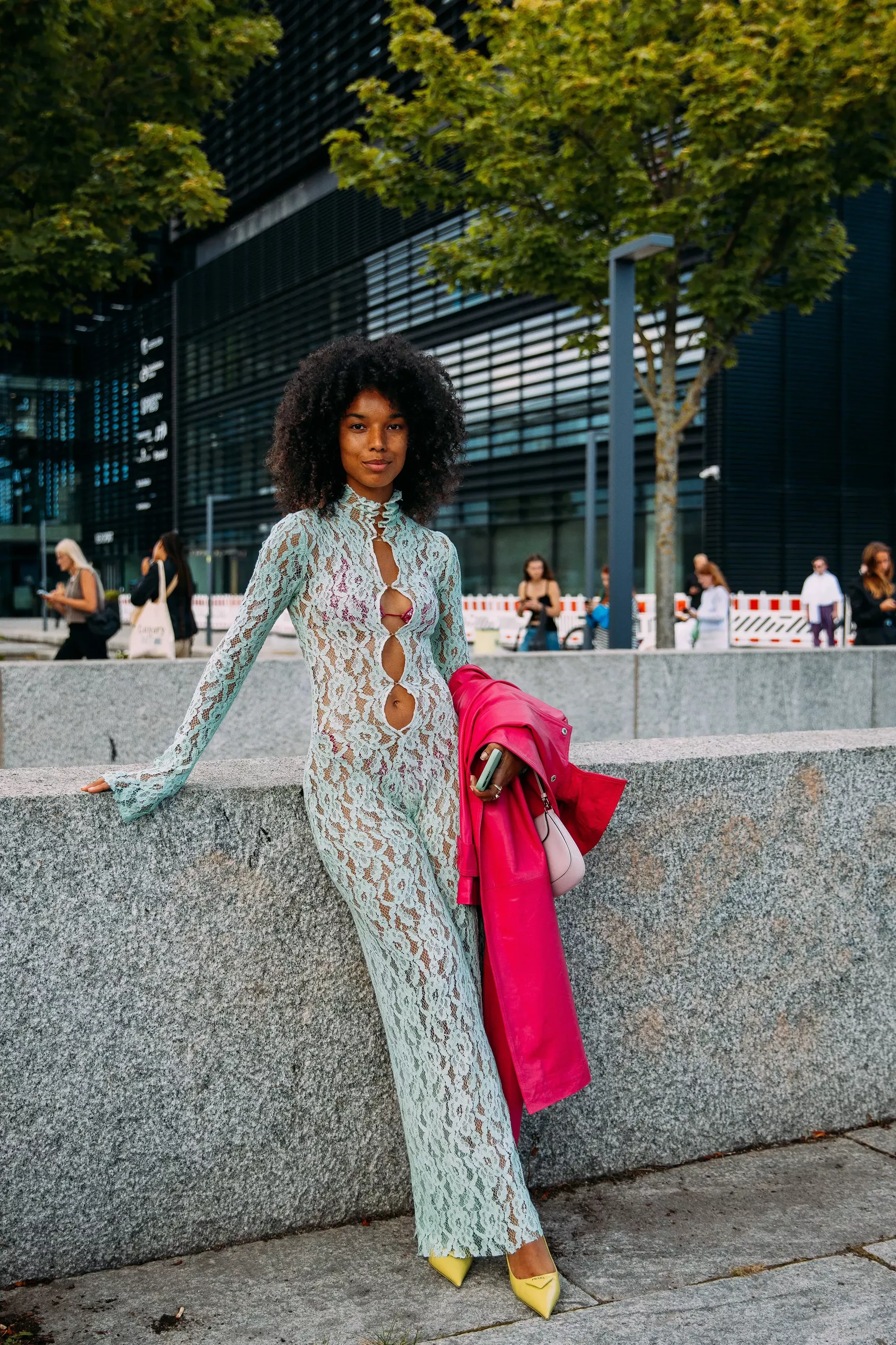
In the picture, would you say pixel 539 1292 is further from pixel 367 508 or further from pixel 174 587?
pixel 174 587

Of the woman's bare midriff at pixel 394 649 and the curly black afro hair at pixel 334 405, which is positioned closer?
the woman's bare midriff at pixel 394 649

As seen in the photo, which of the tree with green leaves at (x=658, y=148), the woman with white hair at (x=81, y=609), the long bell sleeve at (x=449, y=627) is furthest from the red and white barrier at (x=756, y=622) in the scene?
the long bell sleeve at (x=449, y=627)

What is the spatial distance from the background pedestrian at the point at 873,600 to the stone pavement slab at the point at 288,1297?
10314mm

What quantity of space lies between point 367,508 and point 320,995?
44.1 inches

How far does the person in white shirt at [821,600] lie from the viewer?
19.9 meters

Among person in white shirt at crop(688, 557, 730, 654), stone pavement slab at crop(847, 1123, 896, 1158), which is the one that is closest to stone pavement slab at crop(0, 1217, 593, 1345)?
stone pavement slab at crop(847, 1123, 896, 1158)

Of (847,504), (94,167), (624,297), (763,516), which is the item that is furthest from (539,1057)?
(847,504)

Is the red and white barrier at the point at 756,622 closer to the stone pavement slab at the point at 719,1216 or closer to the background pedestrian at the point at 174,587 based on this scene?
the background pedestrian at the point at 174,587

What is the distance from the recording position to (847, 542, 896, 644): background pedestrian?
1213 cm

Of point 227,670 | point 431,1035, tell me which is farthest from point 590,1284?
point 227,670

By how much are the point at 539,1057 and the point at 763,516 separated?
999 inches

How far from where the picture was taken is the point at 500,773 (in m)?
2.59

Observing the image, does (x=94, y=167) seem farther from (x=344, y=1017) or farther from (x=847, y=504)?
(x=847, y=504)

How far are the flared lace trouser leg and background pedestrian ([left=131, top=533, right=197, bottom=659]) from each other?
7002 mm
